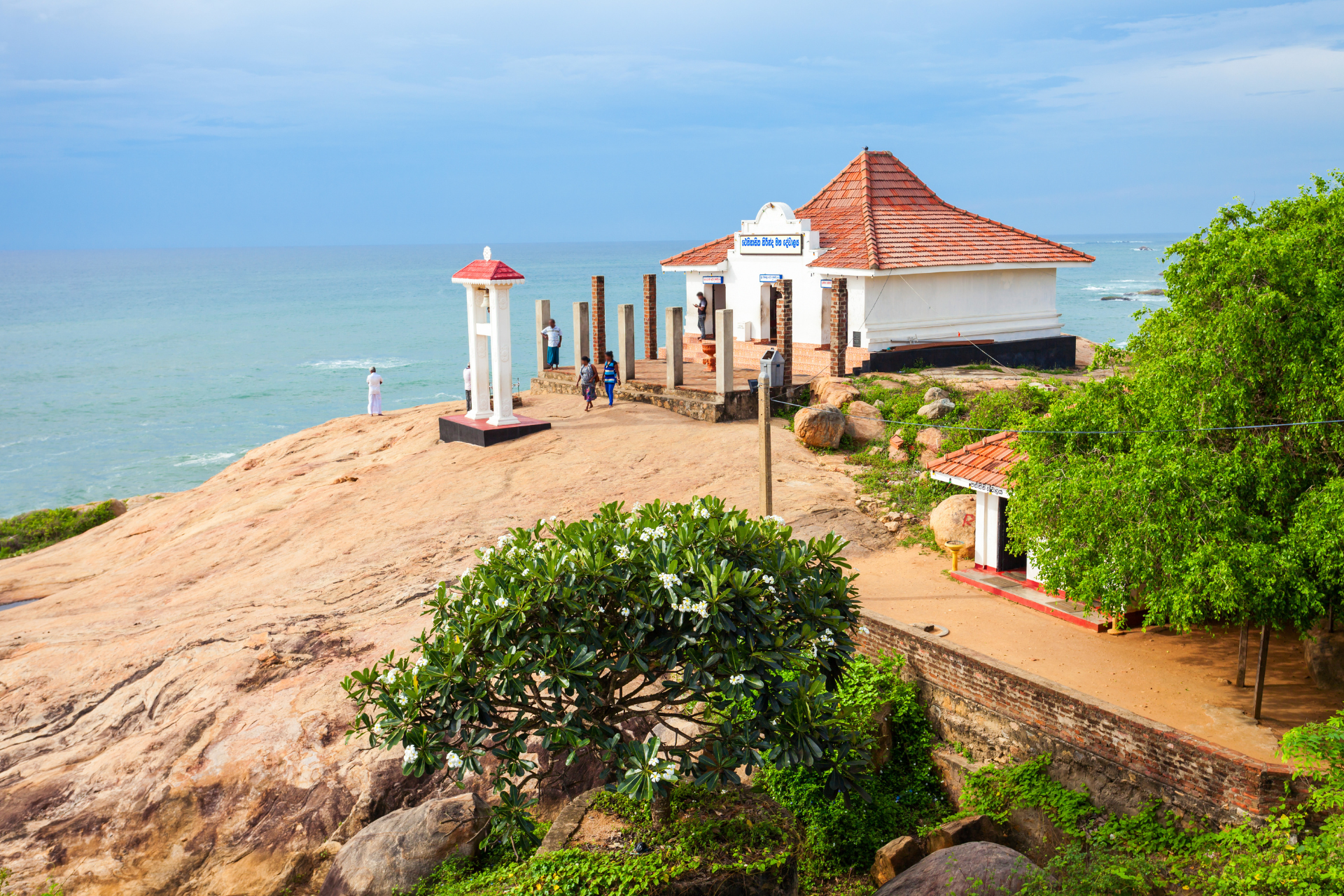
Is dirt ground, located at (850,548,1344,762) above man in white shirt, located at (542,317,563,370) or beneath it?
beneath

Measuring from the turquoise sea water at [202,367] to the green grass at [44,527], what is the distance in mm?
18554

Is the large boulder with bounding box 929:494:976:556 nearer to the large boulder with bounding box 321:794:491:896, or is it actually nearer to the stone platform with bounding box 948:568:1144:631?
the stone platform with bounding box 948:568:1144:631

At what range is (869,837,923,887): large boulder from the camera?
1100cm

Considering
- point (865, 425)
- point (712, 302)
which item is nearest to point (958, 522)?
point (865, 425)

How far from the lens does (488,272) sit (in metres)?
24.0

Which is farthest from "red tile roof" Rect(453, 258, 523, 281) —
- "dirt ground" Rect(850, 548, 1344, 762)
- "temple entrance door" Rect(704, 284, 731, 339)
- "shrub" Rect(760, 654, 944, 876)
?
"shrub" Rect(760, 654, 944, 876)

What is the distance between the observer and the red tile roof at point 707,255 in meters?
32.1

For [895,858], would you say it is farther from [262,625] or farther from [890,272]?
[890,272]

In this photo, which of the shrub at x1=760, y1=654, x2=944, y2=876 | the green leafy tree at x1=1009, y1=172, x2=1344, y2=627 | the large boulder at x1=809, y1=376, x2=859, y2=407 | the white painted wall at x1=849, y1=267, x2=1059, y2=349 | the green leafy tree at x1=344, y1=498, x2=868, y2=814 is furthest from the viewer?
the white painted wall at x1=849, y1=267, x2=1059, y2=349

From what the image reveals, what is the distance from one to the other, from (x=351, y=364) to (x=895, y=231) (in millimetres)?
66301

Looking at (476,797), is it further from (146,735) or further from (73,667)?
(73,667)

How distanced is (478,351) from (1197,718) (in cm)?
1775

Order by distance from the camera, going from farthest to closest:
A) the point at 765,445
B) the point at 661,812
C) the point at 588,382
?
the point at 588,382 < the point at 765,445 < the point at 661,812

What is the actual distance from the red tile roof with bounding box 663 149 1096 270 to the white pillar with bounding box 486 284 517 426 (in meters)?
7.94
